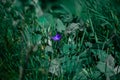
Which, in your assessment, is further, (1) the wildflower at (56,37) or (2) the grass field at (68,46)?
(1) the wildflower at (56,37)

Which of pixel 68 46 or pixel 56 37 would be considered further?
pixel 56 37

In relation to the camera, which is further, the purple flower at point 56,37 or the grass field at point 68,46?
the purple flower at point 56,37

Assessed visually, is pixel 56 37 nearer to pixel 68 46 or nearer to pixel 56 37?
pixel 56 37

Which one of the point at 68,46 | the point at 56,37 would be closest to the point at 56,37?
the point at 56,37

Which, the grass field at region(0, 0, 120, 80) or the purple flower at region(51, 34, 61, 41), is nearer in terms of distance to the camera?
the grass field at region(0, 0, 120, 80)

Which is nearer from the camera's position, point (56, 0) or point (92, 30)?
point (92, 30)

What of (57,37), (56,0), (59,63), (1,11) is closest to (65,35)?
(57,37)

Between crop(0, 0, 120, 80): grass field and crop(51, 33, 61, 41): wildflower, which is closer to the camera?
crop(0, 0, 120, 80): grass field

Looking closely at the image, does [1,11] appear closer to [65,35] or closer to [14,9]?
[14,9]
